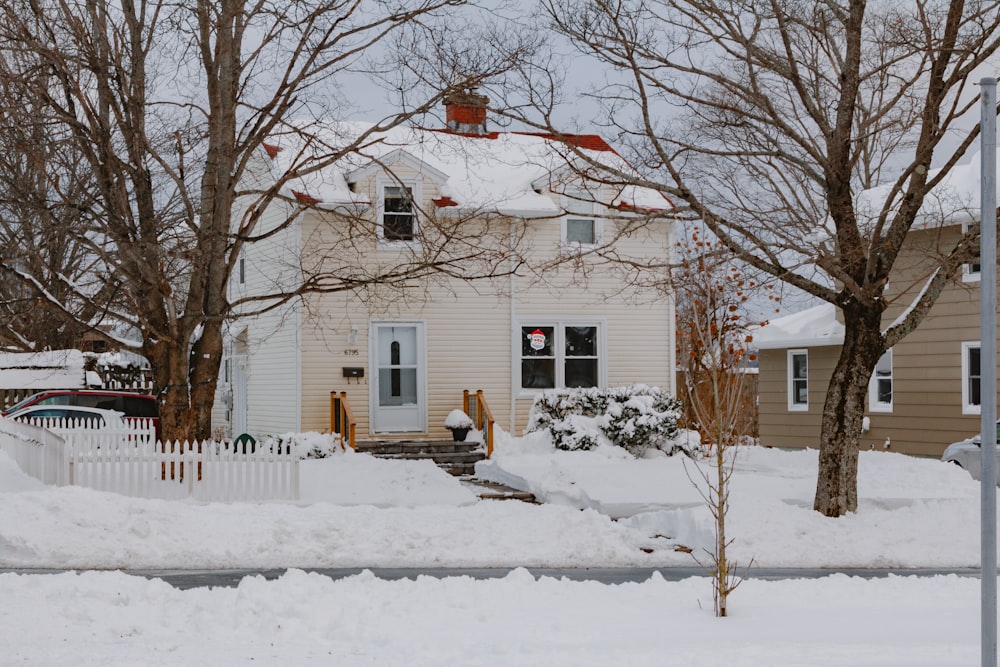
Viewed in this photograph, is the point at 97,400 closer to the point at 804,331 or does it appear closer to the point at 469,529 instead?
the point at 469,529

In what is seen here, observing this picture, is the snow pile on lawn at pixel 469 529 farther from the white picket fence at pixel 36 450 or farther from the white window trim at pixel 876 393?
the white window trim at pixel 876 393

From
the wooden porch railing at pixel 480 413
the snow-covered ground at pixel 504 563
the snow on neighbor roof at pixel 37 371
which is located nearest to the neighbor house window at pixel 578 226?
the wooden porch railing at pixel 480 413

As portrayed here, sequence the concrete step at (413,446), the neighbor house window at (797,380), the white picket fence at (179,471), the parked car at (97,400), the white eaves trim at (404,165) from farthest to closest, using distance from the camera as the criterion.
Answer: the neighbor house window at (797,380)
the parked car at (97,400)
the white eaves trim at (404,165)
the concrete step at (413,446)
the white picket fence at (179,471)

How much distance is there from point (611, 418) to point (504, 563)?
1007cm

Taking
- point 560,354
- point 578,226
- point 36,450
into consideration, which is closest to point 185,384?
point 36,450

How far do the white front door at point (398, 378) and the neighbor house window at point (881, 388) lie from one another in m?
10.9

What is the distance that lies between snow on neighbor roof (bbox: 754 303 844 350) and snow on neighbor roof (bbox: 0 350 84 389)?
17.5 m

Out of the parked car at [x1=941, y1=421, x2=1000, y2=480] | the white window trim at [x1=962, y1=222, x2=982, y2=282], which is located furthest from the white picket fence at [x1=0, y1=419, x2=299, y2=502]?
the white window trim at [x1=962, y1=222, x2=982, y2=282]

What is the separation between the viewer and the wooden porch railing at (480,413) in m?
23.8

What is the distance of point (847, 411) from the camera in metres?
15.6

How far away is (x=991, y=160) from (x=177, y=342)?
1454 centimetres

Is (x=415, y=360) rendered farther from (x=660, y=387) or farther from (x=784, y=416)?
(x=784, y=416)

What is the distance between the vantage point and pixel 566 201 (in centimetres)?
2652

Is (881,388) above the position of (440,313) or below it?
below
